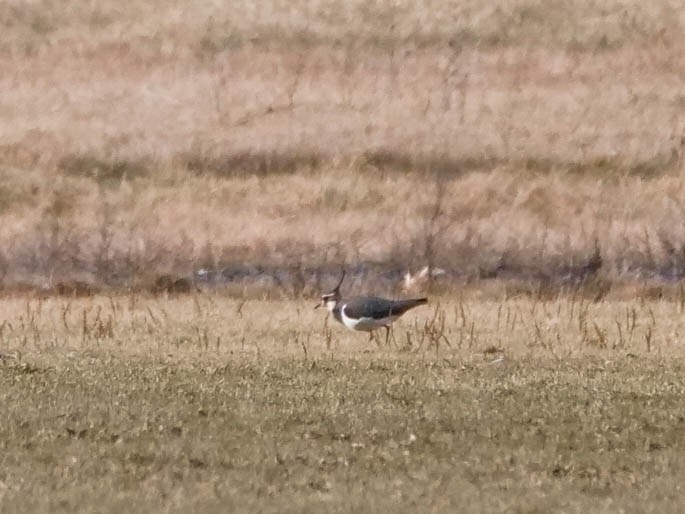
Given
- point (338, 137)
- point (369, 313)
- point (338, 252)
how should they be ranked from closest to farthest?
point (369, 313) < point (338, 252) < point (338, 137)

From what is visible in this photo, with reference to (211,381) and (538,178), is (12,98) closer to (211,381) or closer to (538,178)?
(538,178)

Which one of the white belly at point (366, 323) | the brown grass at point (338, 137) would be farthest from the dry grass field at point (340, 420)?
the brown grass at point (338, 137)

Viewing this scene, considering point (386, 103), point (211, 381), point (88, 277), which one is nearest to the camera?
point (211, 381)

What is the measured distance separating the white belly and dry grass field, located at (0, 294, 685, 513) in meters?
0.25

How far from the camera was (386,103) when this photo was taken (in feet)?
118

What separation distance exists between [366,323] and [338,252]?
10664 mm

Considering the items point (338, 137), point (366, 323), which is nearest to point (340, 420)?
point (366, 323)

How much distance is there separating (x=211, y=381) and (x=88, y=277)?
1143 cm

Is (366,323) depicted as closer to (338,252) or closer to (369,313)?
(369,313)

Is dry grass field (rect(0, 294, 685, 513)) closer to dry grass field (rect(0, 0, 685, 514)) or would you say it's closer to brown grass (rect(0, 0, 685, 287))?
dry grass field (rect(0, 0, 685, 514))

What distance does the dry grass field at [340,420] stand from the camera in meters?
8.73

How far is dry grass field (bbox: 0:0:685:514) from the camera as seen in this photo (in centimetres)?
959

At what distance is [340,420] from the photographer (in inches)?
427

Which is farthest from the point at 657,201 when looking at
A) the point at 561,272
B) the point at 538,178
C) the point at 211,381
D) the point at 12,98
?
the point at 211,381
